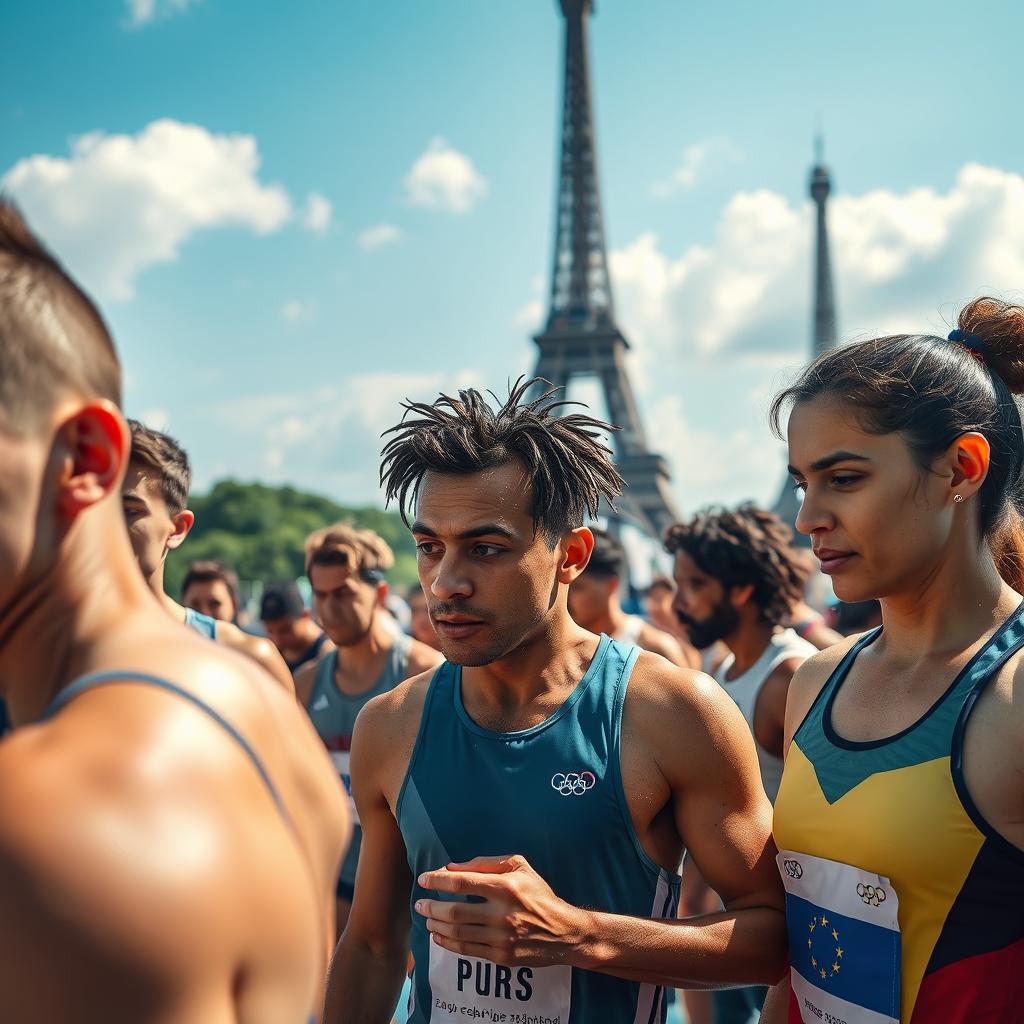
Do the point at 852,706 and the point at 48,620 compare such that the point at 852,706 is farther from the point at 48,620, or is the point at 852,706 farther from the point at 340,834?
the point at 48,620

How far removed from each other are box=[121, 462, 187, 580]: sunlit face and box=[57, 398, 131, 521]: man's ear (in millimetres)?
2923

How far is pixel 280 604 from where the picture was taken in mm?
7477

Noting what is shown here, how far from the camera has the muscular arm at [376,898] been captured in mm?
2717

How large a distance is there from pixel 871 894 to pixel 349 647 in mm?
4319

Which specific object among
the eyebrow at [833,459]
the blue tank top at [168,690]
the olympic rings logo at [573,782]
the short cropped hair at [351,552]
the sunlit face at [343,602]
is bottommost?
the olympic rings logo at [573,782]

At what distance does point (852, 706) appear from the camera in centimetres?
242

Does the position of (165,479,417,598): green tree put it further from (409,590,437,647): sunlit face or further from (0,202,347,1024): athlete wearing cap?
(0,202,347,1024): athlete wearing cap

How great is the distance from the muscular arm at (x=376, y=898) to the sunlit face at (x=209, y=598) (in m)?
4.87

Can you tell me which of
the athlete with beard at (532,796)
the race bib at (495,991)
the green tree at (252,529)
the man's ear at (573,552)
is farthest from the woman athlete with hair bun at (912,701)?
the green tree at (252,529)

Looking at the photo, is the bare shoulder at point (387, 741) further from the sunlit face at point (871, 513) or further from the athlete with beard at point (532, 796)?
the sunlit face at point (871, 513)

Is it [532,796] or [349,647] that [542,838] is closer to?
[532,796]

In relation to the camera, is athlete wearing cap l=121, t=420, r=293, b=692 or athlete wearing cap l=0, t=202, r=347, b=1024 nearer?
athlete wearing cap l=0, t=202, r=347, b=1024

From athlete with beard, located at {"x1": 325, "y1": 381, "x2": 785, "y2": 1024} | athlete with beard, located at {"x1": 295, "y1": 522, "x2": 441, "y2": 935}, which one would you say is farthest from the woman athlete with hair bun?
athlete with beard, located at {"x1": 295, "y1": 522, "x2": 441, "y2": 935}

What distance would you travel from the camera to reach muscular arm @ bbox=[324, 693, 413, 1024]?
2717mm
